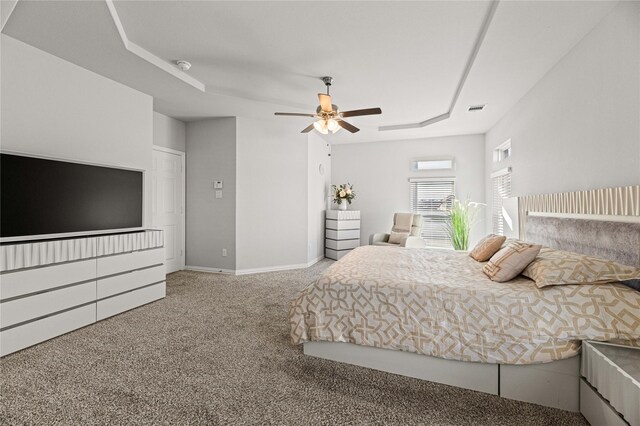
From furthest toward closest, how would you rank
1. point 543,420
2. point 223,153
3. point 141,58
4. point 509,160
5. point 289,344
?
point 223,153 < point 509,160 < point 141,58 < point 289,344 < point 543,420

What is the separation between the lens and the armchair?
5.23 metres

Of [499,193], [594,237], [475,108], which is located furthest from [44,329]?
[499,193]

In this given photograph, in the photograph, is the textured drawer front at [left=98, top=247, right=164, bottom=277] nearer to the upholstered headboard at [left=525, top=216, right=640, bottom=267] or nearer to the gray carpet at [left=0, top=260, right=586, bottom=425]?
the gray carpet at [left=0, top=260, right=586, bottom=425]

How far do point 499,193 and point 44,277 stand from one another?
19.7 ft

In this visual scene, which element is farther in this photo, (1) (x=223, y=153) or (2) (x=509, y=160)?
(1) (x=223, y=153)

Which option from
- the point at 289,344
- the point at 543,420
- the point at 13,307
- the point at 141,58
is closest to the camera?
the point at 543,420

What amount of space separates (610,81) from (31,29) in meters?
4.55

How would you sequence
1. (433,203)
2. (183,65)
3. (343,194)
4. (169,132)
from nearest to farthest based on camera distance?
(183,65), (169,132), (433,203), (343,194)

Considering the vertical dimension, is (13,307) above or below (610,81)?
below

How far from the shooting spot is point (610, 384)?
4.59 feet

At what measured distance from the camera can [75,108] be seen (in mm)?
3023

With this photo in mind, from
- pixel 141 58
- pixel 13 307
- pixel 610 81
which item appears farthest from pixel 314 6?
pixel 13 307

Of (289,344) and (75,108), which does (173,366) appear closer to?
(289,344)

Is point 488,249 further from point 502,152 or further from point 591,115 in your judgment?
point 502,152
